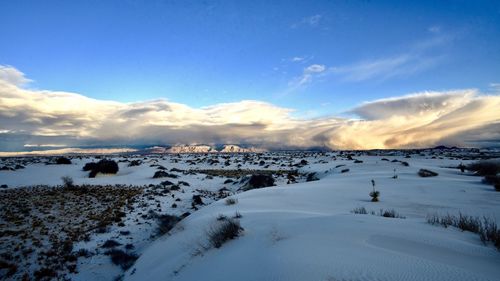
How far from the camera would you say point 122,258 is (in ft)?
31.6

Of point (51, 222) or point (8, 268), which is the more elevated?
point (51, 222)

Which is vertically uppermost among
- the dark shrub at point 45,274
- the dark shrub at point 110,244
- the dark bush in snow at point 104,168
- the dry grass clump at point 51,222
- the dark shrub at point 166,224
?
the dark bush in snow at point 104,168

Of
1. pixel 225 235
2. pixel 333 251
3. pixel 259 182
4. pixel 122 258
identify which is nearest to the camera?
pixel 333 251

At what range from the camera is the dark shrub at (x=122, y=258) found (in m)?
9.20

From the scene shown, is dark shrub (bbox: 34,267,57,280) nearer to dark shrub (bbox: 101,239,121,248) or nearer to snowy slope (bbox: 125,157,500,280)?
dark shrub (bbox: 101,239,121,248)

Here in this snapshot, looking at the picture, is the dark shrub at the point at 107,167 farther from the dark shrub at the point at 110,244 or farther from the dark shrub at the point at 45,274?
the dark shrub at the point at 45,274

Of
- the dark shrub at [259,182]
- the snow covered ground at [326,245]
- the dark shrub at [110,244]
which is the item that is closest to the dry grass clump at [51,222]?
the snow covered ground at [326,245]

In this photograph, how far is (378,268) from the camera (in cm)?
354

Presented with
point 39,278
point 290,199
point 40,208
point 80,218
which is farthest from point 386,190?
point 40,208

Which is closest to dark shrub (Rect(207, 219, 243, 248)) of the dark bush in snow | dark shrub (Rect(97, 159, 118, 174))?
the dark bush in snow

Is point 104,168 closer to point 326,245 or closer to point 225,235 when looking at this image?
point 225,235

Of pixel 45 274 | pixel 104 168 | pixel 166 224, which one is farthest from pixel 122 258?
pixel 104 168

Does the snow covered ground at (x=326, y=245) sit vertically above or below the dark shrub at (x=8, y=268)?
above

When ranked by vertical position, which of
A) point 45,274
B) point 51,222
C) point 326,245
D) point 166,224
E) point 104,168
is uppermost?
point 326,245
